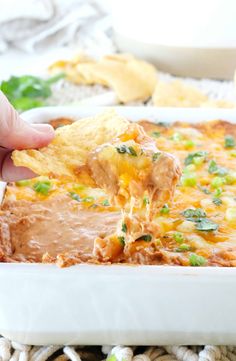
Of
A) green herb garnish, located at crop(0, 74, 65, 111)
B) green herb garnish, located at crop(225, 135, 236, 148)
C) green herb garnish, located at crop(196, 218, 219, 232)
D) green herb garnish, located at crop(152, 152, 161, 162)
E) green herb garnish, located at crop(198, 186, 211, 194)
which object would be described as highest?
green herb garnish, located at crop(152, 152, 161, 162)

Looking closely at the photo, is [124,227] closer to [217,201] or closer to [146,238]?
[146,238]

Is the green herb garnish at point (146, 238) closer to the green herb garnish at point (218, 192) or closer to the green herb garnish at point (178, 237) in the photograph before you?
the green herb garnish at point (178, 237)

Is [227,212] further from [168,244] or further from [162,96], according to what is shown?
[162,96]

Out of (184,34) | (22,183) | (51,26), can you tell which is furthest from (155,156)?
(51,26)

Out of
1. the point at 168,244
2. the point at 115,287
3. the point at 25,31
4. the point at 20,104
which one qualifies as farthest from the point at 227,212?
the point at 25,31

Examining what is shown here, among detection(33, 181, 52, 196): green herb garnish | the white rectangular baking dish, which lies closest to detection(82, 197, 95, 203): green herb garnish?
detection(33, 181, 52, 196): green herb garnish

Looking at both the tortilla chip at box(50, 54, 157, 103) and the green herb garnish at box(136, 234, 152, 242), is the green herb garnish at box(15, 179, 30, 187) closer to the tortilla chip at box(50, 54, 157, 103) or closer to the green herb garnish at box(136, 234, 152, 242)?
the green herb garnish at box(136, 234, 152, 242)

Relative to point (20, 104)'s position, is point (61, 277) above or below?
above

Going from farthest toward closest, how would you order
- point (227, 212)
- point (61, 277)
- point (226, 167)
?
point (226, 167), point (227, 212), point (61, 277)

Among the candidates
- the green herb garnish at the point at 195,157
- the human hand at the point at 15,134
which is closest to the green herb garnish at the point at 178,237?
the human hand at the point at 15,134
